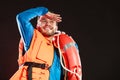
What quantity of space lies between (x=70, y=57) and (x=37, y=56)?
0.58 feet

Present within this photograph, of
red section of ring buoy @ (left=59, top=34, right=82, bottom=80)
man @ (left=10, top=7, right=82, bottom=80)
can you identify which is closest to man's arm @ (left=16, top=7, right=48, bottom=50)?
man @ (left=10, top=7, right=82, bottom=80)

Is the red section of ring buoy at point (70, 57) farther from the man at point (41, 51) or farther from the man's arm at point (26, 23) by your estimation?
the man's arm at point (26, 23)

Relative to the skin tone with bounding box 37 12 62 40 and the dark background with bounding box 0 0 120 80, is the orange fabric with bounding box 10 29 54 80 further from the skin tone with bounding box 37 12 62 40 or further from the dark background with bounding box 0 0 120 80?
the dark background with bounding box 0 0 120 80

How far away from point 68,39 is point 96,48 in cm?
33

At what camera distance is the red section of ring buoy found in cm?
179

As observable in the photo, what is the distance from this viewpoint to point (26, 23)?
5.65 feet

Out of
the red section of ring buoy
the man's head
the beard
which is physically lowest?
the red section of ring buoy

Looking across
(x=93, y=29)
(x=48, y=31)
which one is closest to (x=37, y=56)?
(x=48, y=31)

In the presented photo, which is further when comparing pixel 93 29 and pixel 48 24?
pixel 93 29

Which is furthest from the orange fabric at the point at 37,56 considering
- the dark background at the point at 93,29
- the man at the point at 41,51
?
the dark background at the point at 93,29

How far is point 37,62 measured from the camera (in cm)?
171

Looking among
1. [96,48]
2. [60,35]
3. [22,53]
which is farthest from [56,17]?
[96,48]

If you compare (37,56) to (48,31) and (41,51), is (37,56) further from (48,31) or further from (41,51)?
(48,31)

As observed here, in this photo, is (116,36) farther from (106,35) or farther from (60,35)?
(60,35)
